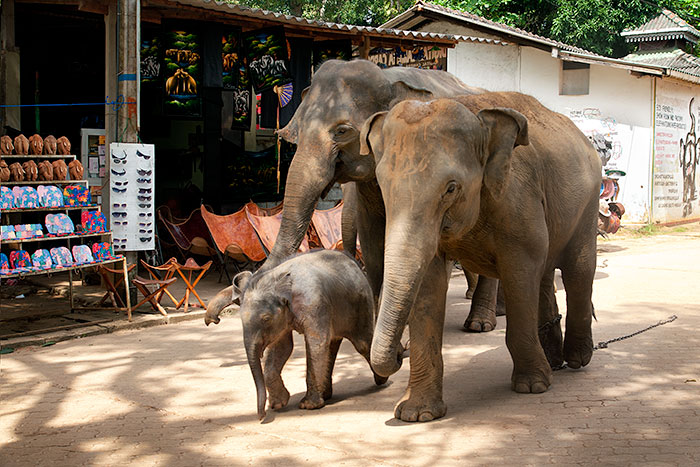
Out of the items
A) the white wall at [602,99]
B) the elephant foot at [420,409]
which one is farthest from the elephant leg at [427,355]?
the white wall at [602,99]

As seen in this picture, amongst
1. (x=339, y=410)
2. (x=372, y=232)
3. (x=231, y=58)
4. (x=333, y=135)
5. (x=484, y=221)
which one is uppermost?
(x=231, y=58)

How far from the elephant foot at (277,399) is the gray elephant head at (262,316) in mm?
243

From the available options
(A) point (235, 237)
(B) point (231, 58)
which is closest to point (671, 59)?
(B) point (231, 58)

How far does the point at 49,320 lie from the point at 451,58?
11735 mm

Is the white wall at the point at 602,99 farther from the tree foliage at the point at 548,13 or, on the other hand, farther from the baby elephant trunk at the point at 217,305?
the baby elephant trunk at the point at 217,305

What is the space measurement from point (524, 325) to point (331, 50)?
7754mm

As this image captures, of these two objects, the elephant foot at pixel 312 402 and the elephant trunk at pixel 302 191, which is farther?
the elephant trunk at pixel 302 191

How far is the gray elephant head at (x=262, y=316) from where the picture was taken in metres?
5.46

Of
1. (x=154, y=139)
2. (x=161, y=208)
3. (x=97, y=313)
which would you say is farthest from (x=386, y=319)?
(x=154, y=139)

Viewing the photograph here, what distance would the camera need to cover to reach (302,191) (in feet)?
20.6

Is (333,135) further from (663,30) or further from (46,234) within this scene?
(663,30)

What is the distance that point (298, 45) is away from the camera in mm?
11883

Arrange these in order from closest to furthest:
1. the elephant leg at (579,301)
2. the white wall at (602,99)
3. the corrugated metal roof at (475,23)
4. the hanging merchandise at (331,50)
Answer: the elephant leg at (579,301) → the hanging merchandise at (331,50) → the corrugated metal roof at (475,23) → the white wall at (602,99)

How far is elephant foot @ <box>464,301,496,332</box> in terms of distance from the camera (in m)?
8.50
